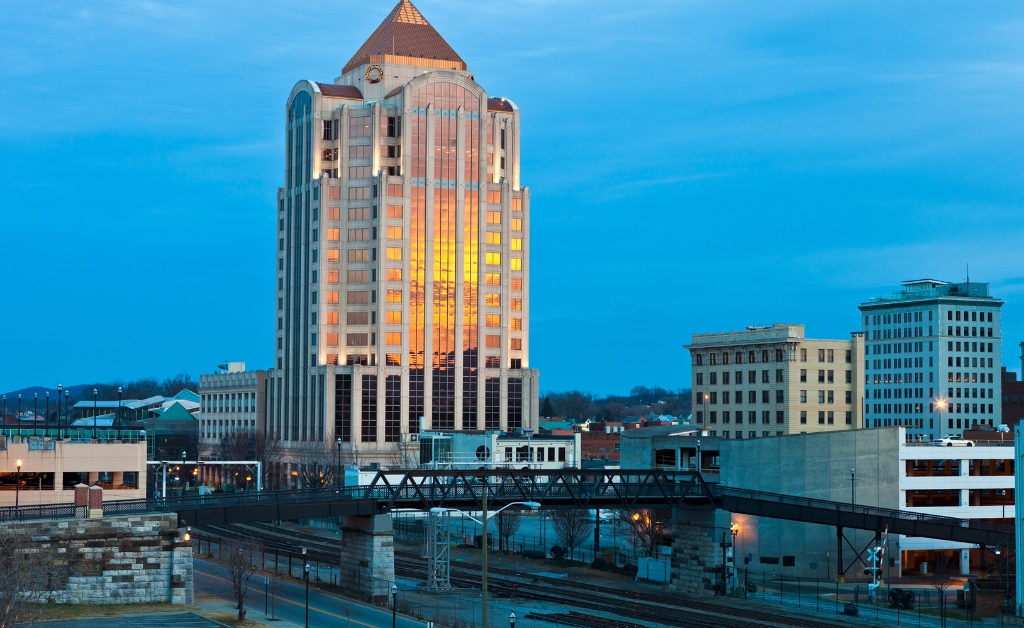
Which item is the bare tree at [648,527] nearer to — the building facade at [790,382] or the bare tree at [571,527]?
the bare tree at [571,527]

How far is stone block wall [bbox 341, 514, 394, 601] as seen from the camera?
9400 centimetres

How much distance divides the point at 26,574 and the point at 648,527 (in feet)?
198

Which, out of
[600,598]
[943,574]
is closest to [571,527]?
[600,598]

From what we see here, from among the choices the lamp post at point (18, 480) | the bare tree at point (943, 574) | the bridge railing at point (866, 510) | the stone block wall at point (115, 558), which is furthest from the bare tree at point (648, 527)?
the lamp post at point (18, 480)

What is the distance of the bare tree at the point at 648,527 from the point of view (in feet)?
392

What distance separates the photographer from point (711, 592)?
101812mm

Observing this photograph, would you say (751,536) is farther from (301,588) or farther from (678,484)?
(301,588)

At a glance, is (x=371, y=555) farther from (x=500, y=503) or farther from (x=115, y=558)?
(x=115, y=558)

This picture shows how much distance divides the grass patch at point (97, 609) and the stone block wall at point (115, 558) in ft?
2.48

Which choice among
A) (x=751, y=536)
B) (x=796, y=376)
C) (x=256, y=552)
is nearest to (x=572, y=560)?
(x=751, y=536)

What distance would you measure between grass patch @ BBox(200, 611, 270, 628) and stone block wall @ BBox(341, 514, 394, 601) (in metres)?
12.3

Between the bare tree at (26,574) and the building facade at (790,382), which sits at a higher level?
the building facade at (790,382)

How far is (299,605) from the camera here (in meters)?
92.6

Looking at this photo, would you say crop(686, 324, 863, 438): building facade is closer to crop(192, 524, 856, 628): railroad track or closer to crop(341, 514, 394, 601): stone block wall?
crop(192, 524, 856, 628): railroad track
